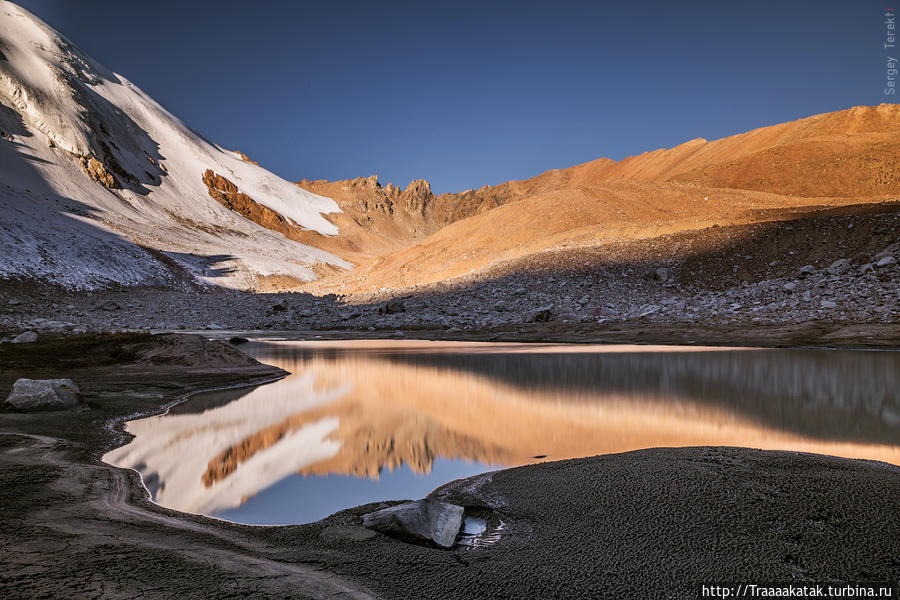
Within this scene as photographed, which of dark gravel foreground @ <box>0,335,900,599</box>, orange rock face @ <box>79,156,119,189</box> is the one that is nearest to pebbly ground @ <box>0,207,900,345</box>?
dark gravel foreground @ <box>0,335,900,599</box>

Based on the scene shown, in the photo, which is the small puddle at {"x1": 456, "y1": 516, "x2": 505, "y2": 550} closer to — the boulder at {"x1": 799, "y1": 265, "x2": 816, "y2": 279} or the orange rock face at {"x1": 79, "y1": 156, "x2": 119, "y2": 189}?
the boulder at {"x1": 799, "y1": 265, "x2": 816, "y2": 279}

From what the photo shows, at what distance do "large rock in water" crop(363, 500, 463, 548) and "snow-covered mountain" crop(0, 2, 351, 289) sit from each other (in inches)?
1985

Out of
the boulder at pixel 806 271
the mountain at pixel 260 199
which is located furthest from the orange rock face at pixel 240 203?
the boulder at pixel 806 271

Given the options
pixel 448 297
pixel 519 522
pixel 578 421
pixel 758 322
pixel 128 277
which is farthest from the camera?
pixel 128 277

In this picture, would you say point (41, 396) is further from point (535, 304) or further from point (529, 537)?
point (535, 304)

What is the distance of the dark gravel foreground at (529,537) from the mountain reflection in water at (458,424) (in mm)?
701

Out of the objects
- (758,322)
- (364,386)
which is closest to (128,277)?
(364,386)

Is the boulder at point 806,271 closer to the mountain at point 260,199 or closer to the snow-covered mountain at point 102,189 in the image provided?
the mountain at point 260,199

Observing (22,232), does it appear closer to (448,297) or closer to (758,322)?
(448,297)

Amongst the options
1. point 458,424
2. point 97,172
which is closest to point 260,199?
point 97,172

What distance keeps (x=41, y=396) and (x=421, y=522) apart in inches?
307

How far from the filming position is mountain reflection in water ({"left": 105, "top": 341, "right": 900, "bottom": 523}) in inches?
218

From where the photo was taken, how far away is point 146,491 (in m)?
5.07

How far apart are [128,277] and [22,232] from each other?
9.21 m
